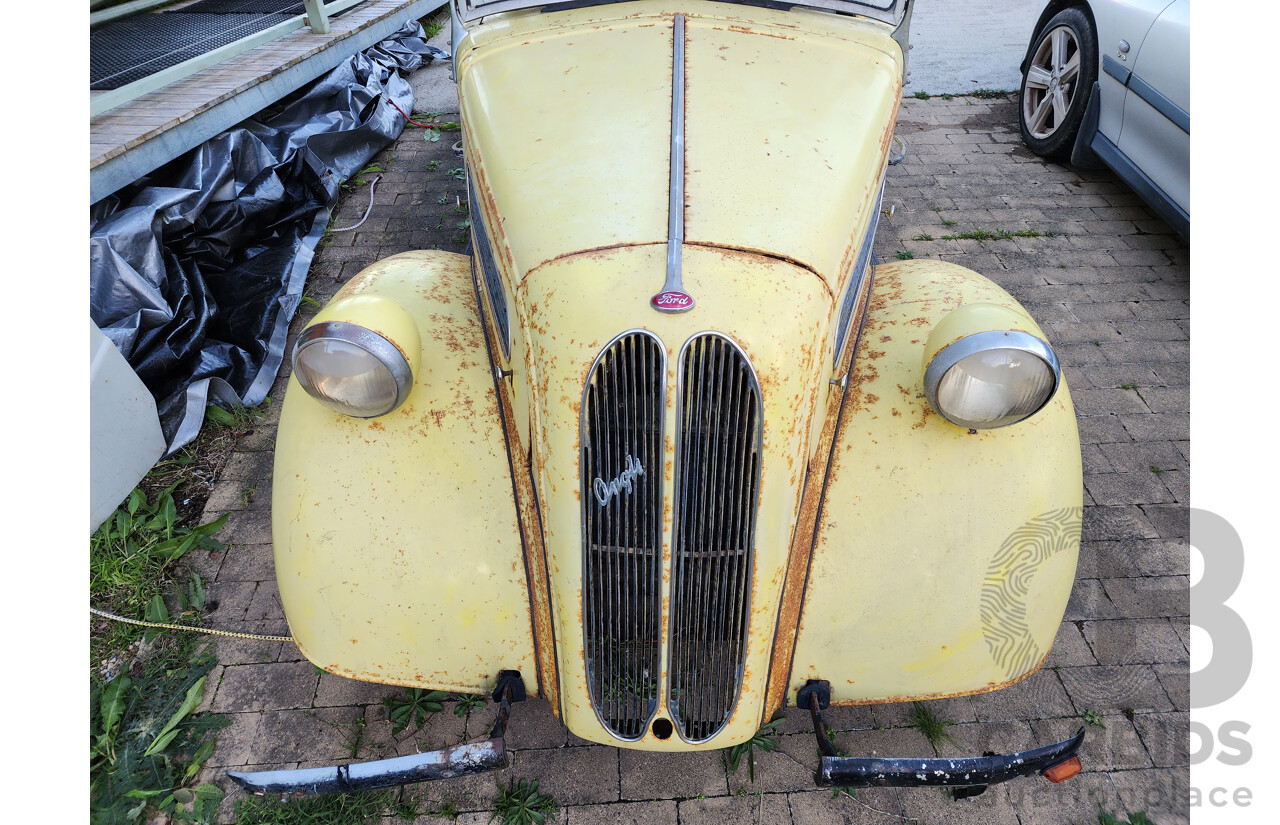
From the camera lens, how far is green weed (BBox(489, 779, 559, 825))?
2.17 metres

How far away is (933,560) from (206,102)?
5035 millimetres

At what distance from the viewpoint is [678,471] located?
1.66 m

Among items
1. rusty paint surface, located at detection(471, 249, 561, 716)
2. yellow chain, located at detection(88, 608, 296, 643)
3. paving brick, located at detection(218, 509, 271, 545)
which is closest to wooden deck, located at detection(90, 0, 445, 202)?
paving brick, located at detection(218, 509, 271, 545)

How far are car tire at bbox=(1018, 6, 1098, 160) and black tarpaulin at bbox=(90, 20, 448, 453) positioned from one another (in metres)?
5.28

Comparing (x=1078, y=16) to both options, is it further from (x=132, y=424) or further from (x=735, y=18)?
(x=132, y=424)

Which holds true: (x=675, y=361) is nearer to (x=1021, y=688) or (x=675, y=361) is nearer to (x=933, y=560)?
(x=933, y=560)

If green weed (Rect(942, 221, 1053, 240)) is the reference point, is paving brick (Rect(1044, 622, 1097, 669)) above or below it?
below

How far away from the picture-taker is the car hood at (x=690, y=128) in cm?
184

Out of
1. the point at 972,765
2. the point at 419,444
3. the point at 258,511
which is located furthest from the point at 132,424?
the point at 972,765

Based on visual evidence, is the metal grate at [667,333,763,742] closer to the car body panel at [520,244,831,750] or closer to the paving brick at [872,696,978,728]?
the car body panel at [520,244,831,750]

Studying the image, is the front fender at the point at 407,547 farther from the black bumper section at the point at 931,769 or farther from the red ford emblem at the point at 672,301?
the black bumper section at the point at 931,769

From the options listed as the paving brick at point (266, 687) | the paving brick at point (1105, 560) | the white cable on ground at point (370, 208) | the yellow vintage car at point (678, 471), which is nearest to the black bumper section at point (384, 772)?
the yellow vintage car at point (678, 471)

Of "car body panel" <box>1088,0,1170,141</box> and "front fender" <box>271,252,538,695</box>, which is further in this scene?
"car body panel" <box>1088,0,1170,141</box>

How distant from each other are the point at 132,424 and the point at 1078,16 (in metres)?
6.37
